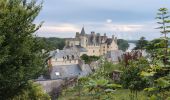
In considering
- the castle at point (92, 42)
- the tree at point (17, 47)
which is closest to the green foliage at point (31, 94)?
the tree at point (17, 47)

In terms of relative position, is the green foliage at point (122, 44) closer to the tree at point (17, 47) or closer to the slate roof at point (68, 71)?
the slate roof at point (68, 71)

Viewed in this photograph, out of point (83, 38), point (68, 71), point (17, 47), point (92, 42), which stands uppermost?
point (83, 38)

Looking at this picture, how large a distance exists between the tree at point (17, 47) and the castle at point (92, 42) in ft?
371

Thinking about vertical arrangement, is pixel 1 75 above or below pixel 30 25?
below

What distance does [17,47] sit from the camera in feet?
45.4

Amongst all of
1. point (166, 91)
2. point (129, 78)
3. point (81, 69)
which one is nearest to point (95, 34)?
point (81, 69)

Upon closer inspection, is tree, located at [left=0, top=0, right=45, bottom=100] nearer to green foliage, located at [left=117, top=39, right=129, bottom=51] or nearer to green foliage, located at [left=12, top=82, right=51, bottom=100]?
green foliage, located at [left=12, top=82, right=51, bottom=100]

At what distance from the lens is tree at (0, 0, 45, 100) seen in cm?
1306

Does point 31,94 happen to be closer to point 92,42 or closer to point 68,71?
point 68,71

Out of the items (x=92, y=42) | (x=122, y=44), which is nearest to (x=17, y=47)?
(x=92, y=42)

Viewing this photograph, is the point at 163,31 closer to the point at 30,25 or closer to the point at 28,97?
the point at 30,25

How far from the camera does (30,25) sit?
14.8 meters

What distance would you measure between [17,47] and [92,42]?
4766 inches

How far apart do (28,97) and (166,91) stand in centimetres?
1252
